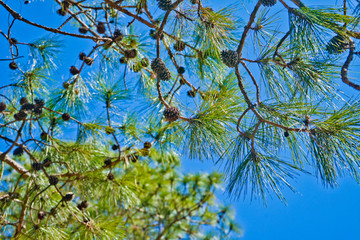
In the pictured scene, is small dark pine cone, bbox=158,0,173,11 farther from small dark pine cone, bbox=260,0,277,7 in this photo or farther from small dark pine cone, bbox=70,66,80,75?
small dark pine cone, bbox=70,66,80,75

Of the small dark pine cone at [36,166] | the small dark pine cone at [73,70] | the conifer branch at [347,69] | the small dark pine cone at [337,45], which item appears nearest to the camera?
the conifer branch at [347,69]

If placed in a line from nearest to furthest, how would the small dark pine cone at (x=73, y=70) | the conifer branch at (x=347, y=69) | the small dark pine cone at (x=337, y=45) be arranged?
the conifer branch at (x=347, y=69) < the small dark pine cone at (x=337, y=45) < the small dark pine cone at (x=73, y=70)

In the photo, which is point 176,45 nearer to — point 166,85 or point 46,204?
point 166,85

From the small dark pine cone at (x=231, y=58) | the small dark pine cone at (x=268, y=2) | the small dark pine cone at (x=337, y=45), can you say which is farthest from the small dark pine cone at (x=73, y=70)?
the small dark pine cone at (x=337, y=45)

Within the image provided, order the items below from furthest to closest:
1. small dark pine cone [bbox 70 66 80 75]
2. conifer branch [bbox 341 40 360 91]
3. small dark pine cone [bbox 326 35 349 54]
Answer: small dark pine cone [bbox 70 66 80 75], small dark pine cone [bbox 326 35 349 54], conifer branch [bbox 341 40 360 91]

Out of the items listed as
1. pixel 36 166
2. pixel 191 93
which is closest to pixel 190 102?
pixel 191 93

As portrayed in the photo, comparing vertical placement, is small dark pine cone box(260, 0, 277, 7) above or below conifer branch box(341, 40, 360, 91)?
above

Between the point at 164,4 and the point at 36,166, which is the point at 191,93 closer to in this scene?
the point at 164,4

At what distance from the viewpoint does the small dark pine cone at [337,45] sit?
0.96 m

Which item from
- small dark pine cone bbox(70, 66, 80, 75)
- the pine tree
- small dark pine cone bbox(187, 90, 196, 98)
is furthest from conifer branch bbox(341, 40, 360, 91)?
small dark pine cone bbox(70, 66, 80, 75)

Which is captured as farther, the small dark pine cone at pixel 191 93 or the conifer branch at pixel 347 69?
the small dark pine cone at pixel 191 93

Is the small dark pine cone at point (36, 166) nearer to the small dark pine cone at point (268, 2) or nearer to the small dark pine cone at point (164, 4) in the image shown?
the small dark pine cone at point (164, 4)

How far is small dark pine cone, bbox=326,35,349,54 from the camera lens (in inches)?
37.9

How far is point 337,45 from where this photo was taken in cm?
96
